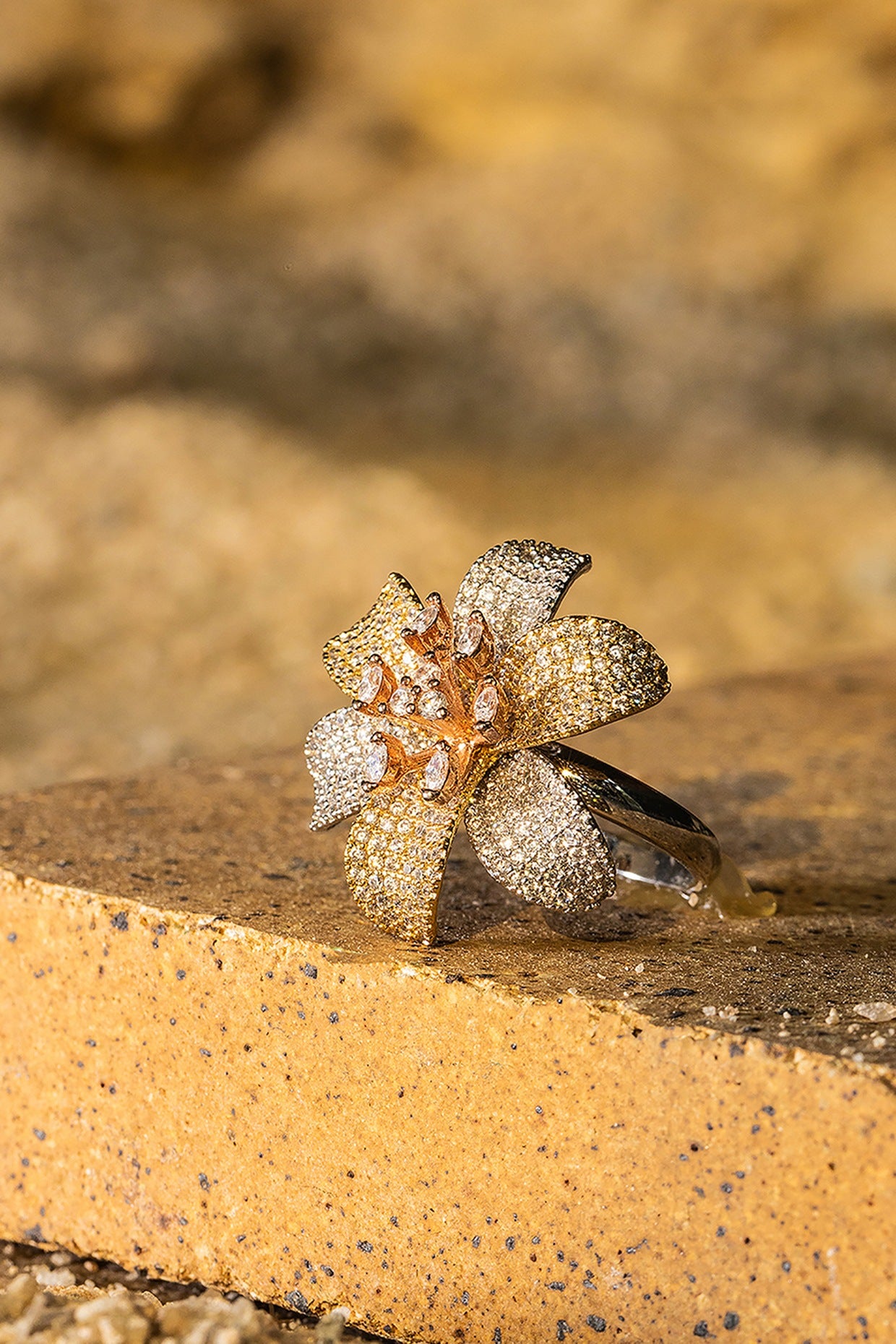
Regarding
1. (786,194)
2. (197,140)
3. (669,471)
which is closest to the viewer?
(197,140)

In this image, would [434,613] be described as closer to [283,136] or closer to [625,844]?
[625,844]

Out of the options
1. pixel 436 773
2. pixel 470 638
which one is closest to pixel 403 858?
pixel 436 773

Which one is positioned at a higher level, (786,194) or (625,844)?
(786,194)

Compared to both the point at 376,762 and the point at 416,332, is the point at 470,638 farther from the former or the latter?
the point at 416,332

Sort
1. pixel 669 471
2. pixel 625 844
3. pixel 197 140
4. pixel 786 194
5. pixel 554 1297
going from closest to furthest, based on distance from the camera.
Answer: pixel 554 1297
pixel 625 844
pixel 197 140
pixel 786 194
pixel 669 471

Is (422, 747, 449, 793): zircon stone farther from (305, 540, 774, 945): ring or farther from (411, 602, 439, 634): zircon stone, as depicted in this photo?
(411, 602, 439, 634): zircon stone

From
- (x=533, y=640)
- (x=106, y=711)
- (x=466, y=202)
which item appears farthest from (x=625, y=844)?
(x=466, y=202)
